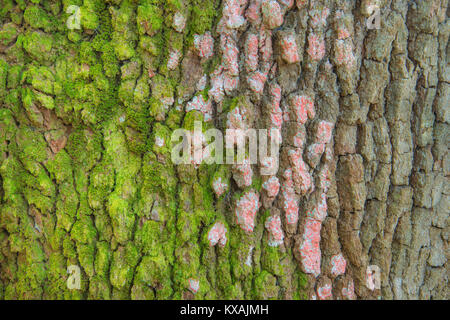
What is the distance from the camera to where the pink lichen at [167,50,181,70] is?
64.1 inches

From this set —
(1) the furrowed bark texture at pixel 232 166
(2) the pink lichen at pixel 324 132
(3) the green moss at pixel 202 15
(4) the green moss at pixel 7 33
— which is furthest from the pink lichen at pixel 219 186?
(4) the green moss at pixel 7 33

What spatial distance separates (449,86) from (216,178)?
131 centimetres

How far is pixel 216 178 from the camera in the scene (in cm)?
160

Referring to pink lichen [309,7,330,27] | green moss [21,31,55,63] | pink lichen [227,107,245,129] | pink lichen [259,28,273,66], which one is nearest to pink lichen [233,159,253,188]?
pink lichen [227,107,245,129]

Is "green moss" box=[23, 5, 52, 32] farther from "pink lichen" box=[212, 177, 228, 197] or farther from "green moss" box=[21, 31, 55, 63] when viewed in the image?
"pink lichen" box=[212, 177, 228, 197]

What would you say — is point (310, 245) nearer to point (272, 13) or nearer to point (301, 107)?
point (301, 107)

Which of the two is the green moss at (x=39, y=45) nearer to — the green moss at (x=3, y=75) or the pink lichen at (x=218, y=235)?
the green moss at (x=3, y=75)

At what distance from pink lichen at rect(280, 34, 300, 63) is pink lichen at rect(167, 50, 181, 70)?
0.52 metres

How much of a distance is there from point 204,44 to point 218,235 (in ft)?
3.18

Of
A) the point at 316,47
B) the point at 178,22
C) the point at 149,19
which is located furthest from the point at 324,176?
the point at 149,19

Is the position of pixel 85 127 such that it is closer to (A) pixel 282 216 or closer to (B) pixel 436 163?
(A) pixel 282 216

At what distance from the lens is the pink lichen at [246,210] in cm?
160

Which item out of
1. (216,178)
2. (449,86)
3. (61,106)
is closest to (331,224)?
(216,178)

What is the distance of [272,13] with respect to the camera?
1554mm
